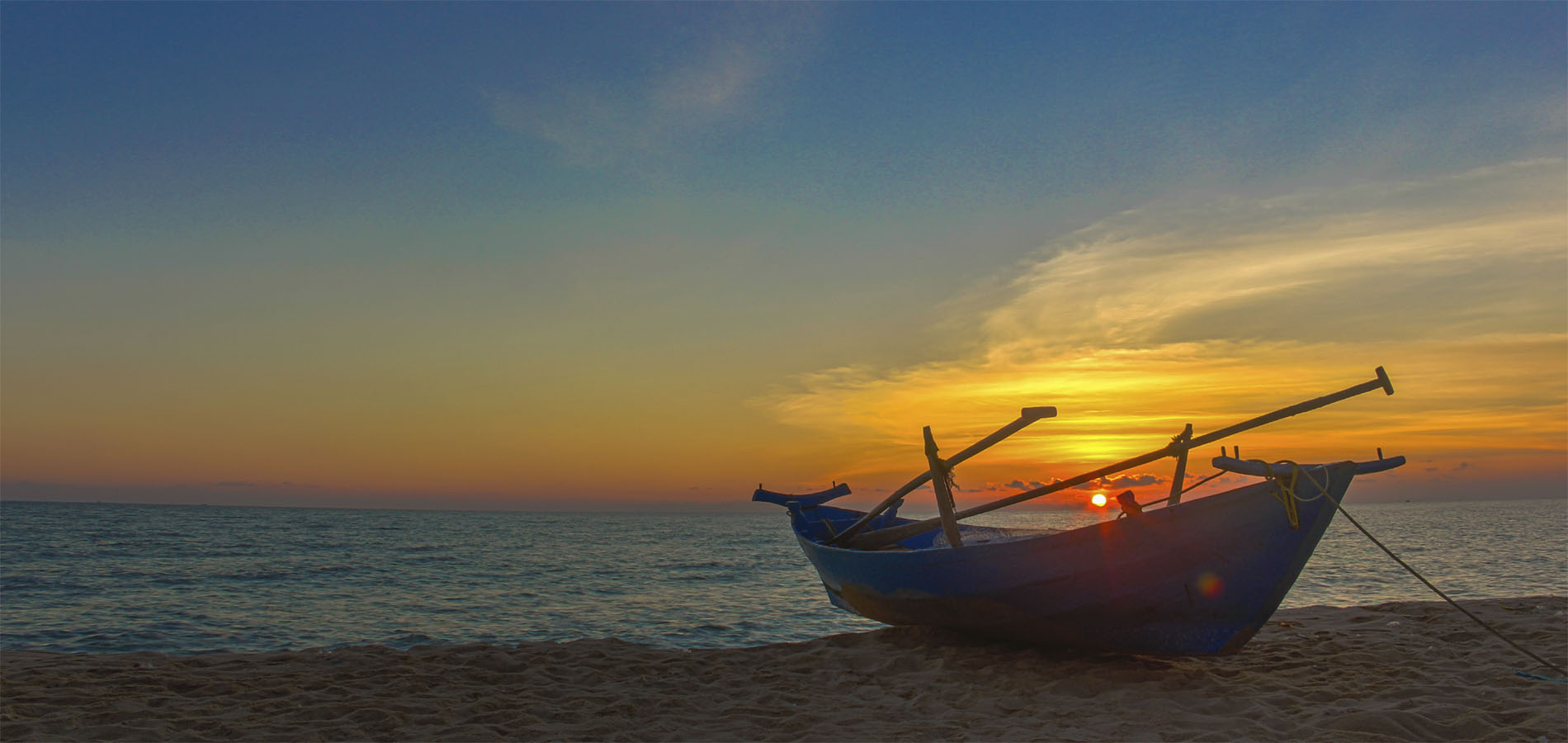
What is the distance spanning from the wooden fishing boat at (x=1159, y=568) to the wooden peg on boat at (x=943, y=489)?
839 mm

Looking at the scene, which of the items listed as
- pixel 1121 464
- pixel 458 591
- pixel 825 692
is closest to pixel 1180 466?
pixel 1121 464

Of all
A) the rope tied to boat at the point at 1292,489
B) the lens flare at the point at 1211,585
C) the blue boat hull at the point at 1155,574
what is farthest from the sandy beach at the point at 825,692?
the rope tied to boat at the point at 1292,489

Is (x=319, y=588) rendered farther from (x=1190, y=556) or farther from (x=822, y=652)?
(x=1190, y=556)

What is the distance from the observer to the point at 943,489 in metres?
10.8

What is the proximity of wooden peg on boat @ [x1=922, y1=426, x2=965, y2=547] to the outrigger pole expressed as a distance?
17 cm

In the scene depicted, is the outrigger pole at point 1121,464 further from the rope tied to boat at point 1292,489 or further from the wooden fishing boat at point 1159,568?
the rope tied to boat at point 1292,489

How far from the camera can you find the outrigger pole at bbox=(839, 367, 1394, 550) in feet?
29.2

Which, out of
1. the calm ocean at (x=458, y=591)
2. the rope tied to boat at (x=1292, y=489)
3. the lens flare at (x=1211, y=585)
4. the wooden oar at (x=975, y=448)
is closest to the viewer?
the rope tied to boat at (x=1292, y=489)

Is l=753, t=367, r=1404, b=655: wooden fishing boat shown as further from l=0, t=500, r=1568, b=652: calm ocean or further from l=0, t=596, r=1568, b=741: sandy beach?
l=0, t=500, r=1568, b=652: calm ocean

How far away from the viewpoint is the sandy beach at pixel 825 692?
6.57 meters

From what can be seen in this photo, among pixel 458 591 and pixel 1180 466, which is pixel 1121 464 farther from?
pixel 458 591

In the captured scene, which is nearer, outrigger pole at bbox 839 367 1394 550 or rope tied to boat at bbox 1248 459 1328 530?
rope tied to boat at bbox 1248 459 1328 530

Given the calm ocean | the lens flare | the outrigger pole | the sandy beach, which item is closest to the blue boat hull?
the lens flare

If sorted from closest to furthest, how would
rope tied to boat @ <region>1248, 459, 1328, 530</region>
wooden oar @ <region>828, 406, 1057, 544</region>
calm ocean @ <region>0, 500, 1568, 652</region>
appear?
rope tied to boat @ <region>1248, 459, 1328, 530</region> < wooden oar @ <region>828, 406, 1057, 544</region> < calm ocean @ <region>0, 500, 1568, 652</region>
